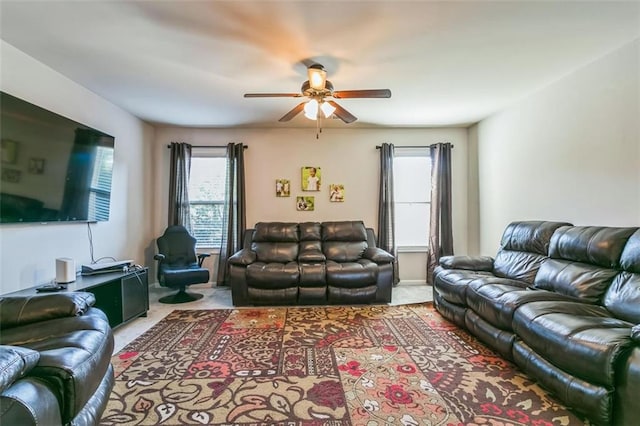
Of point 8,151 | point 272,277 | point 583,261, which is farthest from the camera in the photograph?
point 272,277

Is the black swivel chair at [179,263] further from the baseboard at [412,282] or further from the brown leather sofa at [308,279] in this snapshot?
the baseboard at [412,282]

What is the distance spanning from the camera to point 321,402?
1970 mm

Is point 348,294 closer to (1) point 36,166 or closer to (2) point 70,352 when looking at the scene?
(2) point 70,352

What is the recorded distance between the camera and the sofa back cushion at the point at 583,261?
2.46 metres

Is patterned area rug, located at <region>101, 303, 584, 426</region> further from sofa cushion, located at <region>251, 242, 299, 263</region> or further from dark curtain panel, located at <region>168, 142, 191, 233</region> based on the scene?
dark curtain panel, located at <region>168, 142, 191, 233</region>

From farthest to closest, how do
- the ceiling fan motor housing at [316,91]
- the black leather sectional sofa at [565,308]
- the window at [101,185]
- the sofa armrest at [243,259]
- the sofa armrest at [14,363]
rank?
1. the sofa armrest at [243,259]
2. the window at [101,185]
3. the ceiling fan motor housing at [316,91]
4. the black leather sectional sofa at [565,308]
5. the sofa armrest at [14,363]

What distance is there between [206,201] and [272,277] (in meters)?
2.07

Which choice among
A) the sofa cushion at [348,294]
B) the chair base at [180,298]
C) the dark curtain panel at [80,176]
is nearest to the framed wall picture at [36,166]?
the dark curtain panel at [80,176]

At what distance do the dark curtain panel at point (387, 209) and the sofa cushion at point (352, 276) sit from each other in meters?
1.16

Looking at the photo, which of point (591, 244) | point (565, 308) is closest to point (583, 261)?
point (591, 244)

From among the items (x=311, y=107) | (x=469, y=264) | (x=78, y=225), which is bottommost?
(x=469, y=264)

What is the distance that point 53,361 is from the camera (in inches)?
55.4

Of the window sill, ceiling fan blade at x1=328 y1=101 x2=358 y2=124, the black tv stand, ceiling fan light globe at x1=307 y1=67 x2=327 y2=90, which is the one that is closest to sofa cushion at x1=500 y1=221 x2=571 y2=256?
the window sill

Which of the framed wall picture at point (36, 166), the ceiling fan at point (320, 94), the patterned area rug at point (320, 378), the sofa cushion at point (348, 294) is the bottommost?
the patterned area rug at point (320, 378)
